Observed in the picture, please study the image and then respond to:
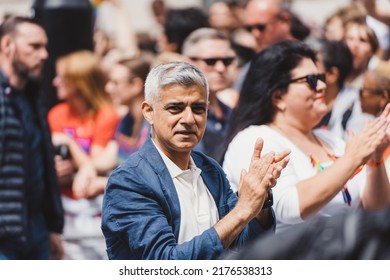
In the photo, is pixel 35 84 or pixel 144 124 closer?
pixel 35 84

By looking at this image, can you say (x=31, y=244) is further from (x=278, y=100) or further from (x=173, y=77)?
(x=173, y=77)

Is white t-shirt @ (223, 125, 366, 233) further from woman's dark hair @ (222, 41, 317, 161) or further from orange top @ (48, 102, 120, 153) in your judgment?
orange top @ (48, 102, 120, 153)

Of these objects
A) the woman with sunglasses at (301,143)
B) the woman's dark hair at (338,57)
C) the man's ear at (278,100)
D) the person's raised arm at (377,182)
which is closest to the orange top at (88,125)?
the woman's dark hair at (338,57)

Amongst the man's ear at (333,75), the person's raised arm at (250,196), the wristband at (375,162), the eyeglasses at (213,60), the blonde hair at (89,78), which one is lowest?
the blonde hair at (89,78)

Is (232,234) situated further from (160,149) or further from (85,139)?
(85,139)

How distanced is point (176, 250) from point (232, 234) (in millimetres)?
193

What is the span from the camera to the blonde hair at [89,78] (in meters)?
7.57

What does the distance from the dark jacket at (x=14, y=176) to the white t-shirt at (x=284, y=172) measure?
169 cm

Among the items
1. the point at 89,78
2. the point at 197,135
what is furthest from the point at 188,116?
the point at 89,78

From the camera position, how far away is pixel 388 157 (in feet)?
14.8

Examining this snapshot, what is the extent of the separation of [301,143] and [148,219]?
1269mm

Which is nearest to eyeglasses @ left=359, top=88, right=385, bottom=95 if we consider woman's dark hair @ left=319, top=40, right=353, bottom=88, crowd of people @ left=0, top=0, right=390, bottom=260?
crowd of people @ left=0, top=0, right=390, bottom=260

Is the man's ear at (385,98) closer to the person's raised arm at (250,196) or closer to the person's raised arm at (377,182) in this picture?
the person's raised arm at (377,182)
